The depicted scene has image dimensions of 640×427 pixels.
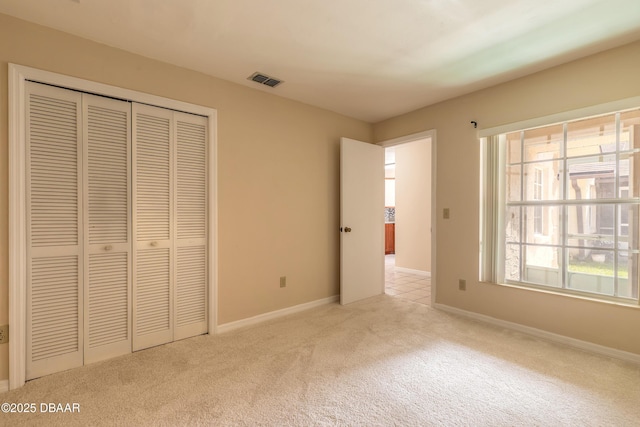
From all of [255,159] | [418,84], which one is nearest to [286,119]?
[255,159]

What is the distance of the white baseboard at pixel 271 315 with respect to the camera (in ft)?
9.19

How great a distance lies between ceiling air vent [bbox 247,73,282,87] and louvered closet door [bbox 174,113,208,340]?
0.62 m

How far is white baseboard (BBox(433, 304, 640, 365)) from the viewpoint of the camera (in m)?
2.20

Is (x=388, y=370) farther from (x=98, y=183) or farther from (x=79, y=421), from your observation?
(x=98, y=183)

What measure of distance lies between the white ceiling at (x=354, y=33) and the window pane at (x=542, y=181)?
91cm

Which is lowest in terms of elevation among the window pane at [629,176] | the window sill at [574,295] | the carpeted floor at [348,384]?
the carpeted floor at [348,384]

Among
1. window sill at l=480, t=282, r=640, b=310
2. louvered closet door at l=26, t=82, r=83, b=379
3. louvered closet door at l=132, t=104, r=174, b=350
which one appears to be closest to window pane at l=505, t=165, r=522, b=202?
window sill at l=480, t=282, r=640, b=310

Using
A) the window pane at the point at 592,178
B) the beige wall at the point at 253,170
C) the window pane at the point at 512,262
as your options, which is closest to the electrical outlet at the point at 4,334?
the beige wall at the point at 253,170

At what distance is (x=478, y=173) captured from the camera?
3074 mm

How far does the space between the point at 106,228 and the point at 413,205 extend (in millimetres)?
4837

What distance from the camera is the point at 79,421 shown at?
157 centimetres

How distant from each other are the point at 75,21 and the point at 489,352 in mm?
3938

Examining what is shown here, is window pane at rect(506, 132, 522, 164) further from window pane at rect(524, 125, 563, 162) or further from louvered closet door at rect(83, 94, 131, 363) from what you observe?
louvered closet door at rect(83, 94, 131, 363)

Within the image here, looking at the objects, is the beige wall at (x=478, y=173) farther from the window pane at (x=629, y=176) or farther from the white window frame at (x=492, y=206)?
the window pane at (x=629, y=176)
